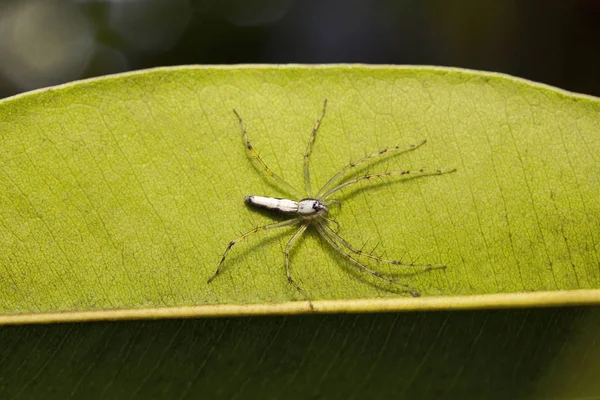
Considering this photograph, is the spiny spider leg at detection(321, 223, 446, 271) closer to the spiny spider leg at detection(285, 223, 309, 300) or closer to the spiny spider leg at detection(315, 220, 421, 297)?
the spiny spider leg at detection(315, 220, 421, 297)

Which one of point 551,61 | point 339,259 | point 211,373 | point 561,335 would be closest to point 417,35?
point 551,61

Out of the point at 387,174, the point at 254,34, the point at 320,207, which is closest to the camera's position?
the point at 387,174

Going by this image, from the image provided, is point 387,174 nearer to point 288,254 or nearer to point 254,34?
point 288,254

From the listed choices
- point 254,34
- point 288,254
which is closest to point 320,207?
point 288,254

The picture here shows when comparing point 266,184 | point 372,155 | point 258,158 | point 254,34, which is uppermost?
point 254,34

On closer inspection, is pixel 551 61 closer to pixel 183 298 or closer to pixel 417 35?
pixel 417 35

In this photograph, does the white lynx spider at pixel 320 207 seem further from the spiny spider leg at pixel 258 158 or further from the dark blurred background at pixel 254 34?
the dark blurred background at pixel 254 34
